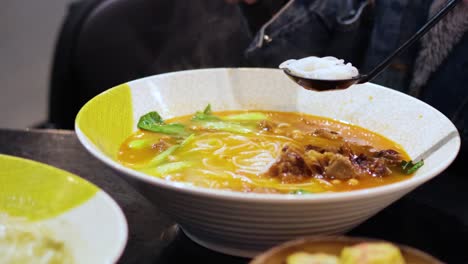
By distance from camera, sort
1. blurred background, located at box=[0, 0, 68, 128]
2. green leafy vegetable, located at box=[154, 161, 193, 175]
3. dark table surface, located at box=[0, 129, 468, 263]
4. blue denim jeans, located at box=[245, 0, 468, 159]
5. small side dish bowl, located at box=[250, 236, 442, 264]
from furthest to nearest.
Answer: blurred background, located at box=[0, 0, 68, 128], blue denim jeans, located at box=[245, 0, 468, 159], green leafy vegetable, located at box=[154, 161, 193, 175], dark table surface, located at box=[0, 129, 468, 263], small side dish bowl, located at box=[250, 236, 442, 264]

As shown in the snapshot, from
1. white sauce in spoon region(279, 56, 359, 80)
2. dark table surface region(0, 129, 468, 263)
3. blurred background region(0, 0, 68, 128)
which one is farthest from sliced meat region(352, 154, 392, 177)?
blurred background region(0, 0, 68, 128)

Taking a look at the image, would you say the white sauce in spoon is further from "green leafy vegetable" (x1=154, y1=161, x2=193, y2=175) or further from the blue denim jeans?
the blue denim jeans

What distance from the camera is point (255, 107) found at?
6.60ft

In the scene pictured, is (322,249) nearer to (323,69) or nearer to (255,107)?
(323,69)

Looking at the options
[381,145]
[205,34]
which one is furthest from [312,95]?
[205,34]

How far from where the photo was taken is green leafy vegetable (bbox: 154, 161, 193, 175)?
1.48 meters

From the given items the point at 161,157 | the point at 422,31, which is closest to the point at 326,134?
the point at 422,31

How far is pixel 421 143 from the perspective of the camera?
1.60 m

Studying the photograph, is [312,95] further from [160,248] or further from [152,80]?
[160,248]

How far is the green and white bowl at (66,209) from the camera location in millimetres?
994

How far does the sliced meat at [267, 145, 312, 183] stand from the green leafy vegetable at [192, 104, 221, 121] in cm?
46

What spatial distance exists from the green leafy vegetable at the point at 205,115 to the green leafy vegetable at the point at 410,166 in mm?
652

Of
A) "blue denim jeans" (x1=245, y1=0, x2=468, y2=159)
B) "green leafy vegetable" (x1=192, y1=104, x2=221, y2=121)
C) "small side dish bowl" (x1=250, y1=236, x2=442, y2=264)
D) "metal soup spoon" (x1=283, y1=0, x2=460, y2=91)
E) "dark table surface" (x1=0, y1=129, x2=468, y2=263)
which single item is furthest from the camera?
"blue denim jeans" (x1=245, y1=0, x2=468, y2=159)

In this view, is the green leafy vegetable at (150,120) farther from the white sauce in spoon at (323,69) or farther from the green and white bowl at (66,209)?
the green and white bowl at (66,209)
